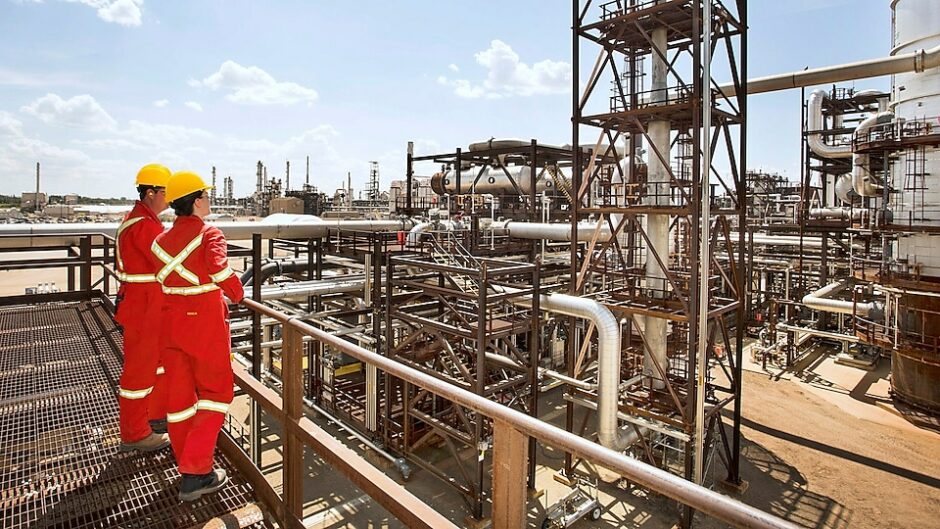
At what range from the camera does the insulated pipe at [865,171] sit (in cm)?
1691

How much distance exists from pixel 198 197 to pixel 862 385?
19.4 meters

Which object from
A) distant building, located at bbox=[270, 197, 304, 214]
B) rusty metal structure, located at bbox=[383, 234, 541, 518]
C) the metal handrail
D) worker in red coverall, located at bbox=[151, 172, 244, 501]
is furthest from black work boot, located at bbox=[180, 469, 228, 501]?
distant building, located at bbox=[270, 197, 304, 214]

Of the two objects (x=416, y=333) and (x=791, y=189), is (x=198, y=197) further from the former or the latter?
(x=791, y=189)

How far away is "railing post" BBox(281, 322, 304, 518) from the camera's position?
2.85 metres

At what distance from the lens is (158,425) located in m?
3.88

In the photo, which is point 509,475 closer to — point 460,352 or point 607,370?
point 607,370

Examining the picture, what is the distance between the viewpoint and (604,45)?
10.4 metres

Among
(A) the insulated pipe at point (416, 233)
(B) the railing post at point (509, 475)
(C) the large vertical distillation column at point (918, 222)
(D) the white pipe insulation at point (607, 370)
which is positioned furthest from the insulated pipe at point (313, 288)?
(C) the large vertical distillation column at point (918, 222)

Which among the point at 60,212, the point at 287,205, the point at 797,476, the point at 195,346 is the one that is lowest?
the point at 797,476

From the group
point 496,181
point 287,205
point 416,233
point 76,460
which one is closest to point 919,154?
point 496,181

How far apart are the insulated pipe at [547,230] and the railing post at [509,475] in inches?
501

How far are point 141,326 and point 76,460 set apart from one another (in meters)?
0.97

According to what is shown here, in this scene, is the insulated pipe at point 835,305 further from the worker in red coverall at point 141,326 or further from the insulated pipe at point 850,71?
the worker in red coverall at point 141,326

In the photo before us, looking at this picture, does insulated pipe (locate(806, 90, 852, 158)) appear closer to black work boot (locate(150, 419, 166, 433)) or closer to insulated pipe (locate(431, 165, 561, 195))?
insulated pipe (locate(431, 165, 561, 195))
